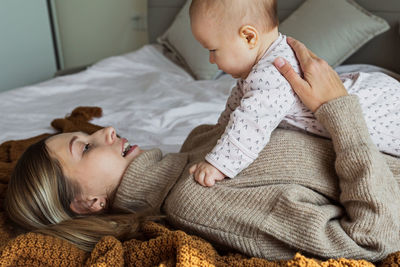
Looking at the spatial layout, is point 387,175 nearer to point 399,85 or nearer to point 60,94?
point 399,85

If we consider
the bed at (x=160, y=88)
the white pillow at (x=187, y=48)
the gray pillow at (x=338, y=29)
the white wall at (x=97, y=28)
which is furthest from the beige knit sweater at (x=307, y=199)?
the white wall at (x=97, y=28)

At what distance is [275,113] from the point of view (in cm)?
88

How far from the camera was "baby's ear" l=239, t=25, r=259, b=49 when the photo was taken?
916mm

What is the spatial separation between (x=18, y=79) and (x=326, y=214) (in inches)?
128

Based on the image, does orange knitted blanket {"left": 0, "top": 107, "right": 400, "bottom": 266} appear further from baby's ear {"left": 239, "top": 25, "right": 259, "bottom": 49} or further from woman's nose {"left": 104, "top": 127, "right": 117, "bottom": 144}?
baby's ear {"left": 239, "top": 25, "right": 259, "bottom": 49}

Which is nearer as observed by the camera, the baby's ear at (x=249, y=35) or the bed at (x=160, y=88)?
the baby's ear at (x=249, y=35)

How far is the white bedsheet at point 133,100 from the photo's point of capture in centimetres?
160

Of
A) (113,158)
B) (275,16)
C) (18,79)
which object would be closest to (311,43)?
(275,16)

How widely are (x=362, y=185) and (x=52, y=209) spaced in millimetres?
738

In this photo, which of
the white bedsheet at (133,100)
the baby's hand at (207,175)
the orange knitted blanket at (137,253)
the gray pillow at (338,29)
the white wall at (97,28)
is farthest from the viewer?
the white wall at (97,28)

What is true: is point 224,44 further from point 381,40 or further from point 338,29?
point 381,40

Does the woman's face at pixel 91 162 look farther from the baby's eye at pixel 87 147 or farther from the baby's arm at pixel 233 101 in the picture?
the baby's arm at pixel 233 101

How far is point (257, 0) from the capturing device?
0.90 m

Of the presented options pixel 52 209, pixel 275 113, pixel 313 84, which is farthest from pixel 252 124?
pixel 52 209
